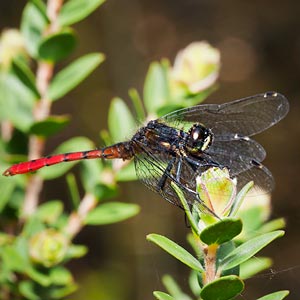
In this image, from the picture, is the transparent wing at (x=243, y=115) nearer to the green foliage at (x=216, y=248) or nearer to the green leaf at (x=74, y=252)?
the green leaf at (x=74, y=252)

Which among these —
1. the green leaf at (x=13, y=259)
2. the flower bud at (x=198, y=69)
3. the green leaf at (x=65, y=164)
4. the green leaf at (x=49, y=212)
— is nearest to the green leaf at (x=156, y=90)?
the flower bud at (x=198, y=69)

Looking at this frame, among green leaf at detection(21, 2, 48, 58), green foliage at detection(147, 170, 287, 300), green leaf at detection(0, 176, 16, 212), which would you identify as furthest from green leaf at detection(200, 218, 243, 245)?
green leaf at detection(21, 2, 48, 58)

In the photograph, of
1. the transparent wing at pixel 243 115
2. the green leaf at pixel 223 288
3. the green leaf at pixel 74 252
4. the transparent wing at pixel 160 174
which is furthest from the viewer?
the transparent wing at pixel 243 115

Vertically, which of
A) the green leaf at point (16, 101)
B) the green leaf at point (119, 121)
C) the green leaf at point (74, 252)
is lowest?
the green leaf at point (74, 252)

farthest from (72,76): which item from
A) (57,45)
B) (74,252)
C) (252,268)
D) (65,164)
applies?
(252,268)

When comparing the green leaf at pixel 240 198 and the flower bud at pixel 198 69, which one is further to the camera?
the flower bud at pixel 198 69

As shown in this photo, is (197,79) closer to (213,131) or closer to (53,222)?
(213,131)

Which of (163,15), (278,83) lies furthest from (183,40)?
(278,83)

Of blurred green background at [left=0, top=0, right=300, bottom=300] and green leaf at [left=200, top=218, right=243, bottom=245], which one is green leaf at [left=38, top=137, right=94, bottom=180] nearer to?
green leaf at [left=200, top=218, right=243, bottom=245]
